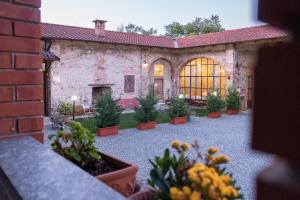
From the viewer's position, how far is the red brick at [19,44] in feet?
4.96

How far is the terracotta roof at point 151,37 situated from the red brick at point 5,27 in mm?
12654

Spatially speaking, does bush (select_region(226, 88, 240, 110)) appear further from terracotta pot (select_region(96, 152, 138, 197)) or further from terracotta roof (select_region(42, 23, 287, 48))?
terracotta pot (select_region(96, 152, 138, 197))

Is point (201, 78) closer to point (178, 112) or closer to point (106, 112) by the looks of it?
point (178, 112)

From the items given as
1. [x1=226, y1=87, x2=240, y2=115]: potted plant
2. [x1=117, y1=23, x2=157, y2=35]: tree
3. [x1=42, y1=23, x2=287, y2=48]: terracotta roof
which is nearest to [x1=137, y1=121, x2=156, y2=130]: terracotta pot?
[x1=226, y1=87, x2=240, y2=115]: potted plant

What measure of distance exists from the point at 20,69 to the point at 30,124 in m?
0.31

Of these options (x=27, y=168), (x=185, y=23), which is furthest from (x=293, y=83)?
(x=185, y=23)

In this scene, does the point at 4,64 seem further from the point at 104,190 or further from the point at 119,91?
the point at 119,91

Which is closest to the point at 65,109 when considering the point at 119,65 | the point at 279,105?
the point at 119,65

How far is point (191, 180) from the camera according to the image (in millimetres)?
1113

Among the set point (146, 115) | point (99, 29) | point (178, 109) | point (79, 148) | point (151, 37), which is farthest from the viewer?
point (151, 37)

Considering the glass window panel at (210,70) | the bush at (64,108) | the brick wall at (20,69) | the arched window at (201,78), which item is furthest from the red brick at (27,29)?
the glass window panel at (210,70)

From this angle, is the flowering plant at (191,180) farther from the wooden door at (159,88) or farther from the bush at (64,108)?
the wooden door at (159,88)

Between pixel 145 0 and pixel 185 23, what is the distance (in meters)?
27.9

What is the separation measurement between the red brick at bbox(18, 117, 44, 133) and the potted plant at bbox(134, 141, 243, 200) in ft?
2.25
